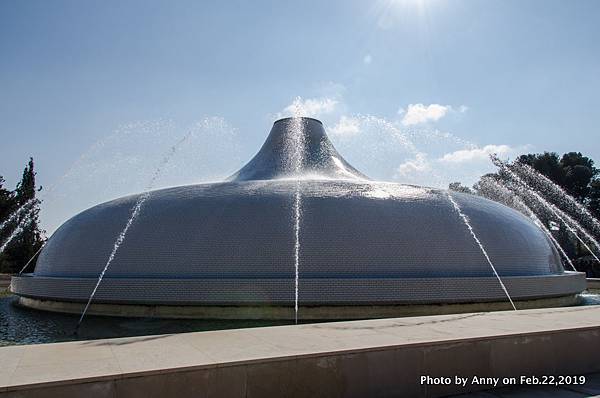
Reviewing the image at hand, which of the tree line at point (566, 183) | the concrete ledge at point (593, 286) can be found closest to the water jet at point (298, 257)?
the concrete ledge at point (593, 286)

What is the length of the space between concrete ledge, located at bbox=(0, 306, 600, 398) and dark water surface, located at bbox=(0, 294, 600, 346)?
210 inches

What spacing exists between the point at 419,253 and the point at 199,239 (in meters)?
6.05

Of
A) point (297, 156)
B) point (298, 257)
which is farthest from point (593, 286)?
point (298, 257)

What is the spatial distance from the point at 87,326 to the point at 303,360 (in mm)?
8724

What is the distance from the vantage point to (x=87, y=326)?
1137cm

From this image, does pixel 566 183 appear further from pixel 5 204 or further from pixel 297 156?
pixel 5 204

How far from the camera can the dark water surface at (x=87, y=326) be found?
983 centimetres

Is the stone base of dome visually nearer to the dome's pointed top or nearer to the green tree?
the dome's pointed top

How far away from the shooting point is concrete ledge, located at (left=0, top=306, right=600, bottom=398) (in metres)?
3.80

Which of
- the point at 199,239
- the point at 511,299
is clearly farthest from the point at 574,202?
the point at 199,239

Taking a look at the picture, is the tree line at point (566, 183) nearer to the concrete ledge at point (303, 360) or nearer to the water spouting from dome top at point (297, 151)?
the water spouting from dome top at point (297, 151)

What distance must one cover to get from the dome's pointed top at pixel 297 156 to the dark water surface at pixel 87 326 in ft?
30.9

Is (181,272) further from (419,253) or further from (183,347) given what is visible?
(183,347)

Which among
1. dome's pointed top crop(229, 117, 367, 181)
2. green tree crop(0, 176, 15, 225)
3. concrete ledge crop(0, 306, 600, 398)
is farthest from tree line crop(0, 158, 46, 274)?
concrete ledge crop(0, 306, 600, 398)
